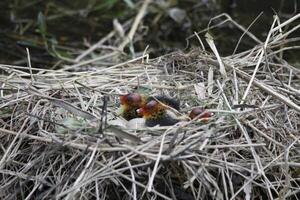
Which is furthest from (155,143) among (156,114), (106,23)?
(106,23)

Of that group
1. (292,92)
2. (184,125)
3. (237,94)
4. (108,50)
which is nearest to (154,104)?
(184,125)

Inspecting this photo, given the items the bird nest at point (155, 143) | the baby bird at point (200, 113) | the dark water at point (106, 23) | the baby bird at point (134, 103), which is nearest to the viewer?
the bird nest at point (155, 143)

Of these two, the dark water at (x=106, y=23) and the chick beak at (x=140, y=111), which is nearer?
the chick beak at (x=140, y=111)

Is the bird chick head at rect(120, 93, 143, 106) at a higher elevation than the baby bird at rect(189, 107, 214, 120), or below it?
higher

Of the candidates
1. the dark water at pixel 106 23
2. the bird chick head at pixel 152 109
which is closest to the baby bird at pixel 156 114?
the bird chick head at pixel 152 109

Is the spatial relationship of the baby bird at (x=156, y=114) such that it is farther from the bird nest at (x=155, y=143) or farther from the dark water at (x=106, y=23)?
the dark water at (x=106, y=23)

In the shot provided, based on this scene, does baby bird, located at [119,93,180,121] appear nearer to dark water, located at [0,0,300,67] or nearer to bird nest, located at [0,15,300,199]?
bird nest, located at [0,15,300,199]

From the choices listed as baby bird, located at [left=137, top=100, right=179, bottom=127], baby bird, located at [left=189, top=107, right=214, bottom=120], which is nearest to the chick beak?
baby bird, located at [left=137, top=100, right=179, bottom=127]
